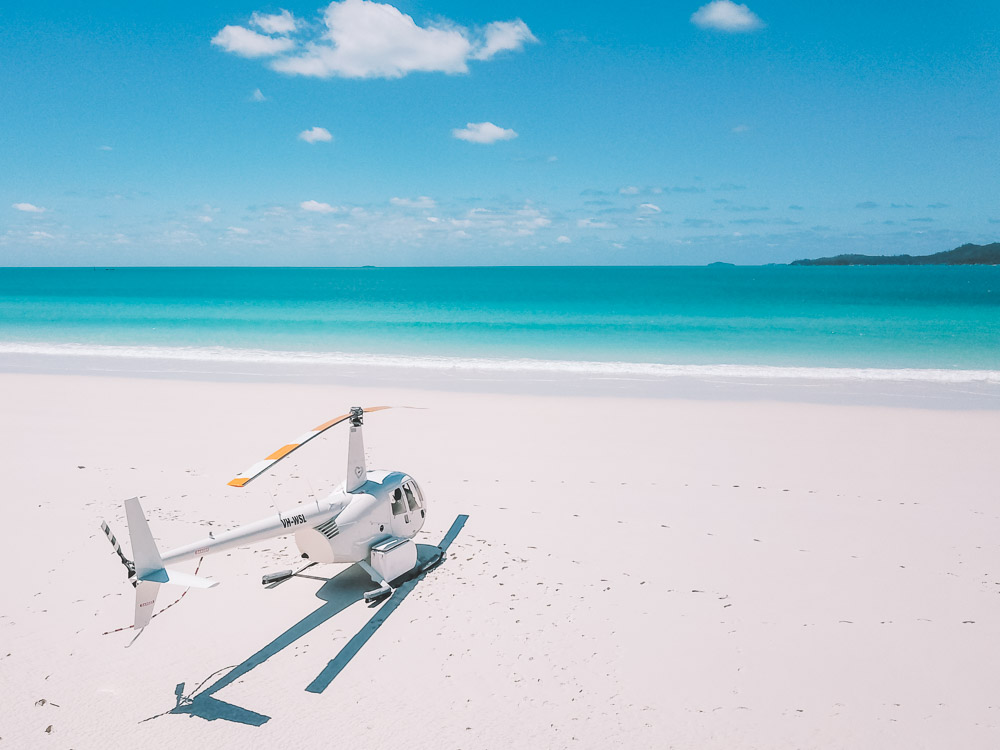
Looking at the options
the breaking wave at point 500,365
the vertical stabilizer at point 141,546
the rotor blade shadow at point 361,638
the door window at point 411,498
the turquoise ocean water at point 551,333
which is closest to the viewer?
the vertical stabilizer at point 141,546

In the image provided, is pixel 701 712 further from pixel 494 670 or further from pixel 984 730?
pixel 984 730

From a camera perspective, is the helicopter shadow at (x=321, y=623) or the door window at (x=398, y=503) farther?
the door window at (x=398, y=503)

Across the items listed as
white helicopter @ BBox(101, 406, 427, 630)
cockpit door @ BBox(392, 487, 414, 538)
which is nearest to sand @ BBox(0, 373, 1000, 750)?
white helicopter @ BBox(101, 406, 427, 630)

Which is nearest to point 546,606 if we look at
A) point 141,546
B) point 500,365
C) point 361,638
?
point 361,638

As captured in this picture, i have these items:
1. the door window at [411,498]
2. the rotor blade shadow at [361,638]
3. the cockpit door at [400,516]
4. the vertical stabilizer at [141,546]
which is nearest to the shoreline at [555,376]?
the door window at [411,498]

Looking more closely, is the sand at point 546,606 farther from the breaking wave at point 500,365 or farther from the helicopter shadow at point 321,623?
the breaking wave at point 500,365

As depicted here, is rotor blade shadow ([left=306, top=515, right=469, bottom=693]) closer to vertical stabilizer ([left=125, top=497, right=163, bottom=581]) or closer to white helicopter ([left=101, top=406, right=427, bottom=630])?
white helicopter ([left=101, top=406, right=427, bottom=630])
